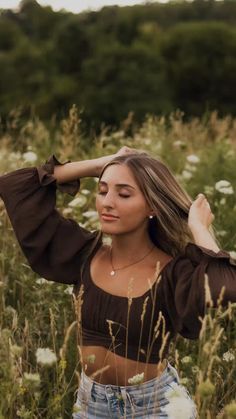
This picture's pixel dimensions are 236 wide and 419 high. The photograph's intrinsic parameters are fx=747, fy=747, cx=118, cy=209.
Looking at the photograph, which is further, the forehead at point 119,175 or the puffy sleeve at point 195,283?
the forehead at point 119,175

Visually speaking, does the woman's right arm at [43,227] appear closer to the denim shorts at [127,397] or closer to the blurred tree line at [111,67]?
the denim shorts at [127,397]

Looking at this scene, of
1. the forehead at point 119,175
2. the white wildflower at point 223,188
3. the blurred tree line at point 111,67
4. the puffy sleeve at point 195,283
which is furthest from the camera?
the blurred tree line at point 111,67

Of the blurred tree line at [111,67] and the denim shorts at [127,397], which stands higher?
the denim shorts at [127,397]

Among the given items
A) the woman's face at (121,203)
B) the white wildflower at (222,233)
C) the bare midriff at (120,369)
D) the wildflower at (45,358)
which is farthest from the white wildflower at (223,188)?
the wildflower at (45,358)

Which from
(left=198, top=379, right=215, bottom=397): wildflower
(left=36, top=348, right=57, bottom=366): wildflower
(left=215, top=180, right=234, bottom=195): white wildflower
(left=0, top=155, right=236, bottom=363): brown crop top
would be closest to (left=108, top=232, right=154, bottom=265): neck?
(left=0, top=155, right=236, bottom=363): brown crop top

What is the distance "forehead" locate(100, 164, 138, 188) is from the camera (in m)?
2.47

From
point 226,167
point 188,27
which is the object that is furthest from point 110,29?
point 226,167

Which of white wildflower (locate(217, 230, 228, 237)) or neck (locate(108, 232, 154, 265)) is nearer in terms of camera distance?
neck (locate(108, 232, 154, 265))

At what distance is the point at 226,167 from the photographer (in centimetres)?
545

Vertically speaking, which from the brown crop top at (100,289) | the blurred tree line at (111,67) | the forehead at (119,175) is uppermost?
the forehead at (119,175)

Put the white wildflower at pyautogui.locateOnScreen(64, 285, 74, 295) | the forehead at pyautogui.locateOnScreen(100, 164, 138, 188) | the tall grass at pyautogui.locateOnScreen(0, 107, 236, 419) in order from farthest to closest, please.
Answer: the white wildflower at pyautogui.locateOnScreen(64, 285, 74, 295), the forehead at pyautogui.locateOnScreen(100, 164, 138, 188), the tall grass at pyautogui.locateOnScreen(0, 107, 236, 419)

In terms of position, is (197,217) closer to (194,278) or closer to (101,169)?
(194,278)

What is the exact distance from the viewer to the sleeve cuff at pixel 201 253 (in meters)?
2.25

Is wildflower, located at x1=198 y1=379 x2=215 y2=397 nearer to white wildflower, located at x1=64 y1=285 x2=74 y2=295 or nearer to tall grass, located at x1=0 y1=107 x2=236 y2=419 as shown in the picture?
tall grass, located at x1=0 y1=107 x2=236 y2=419
